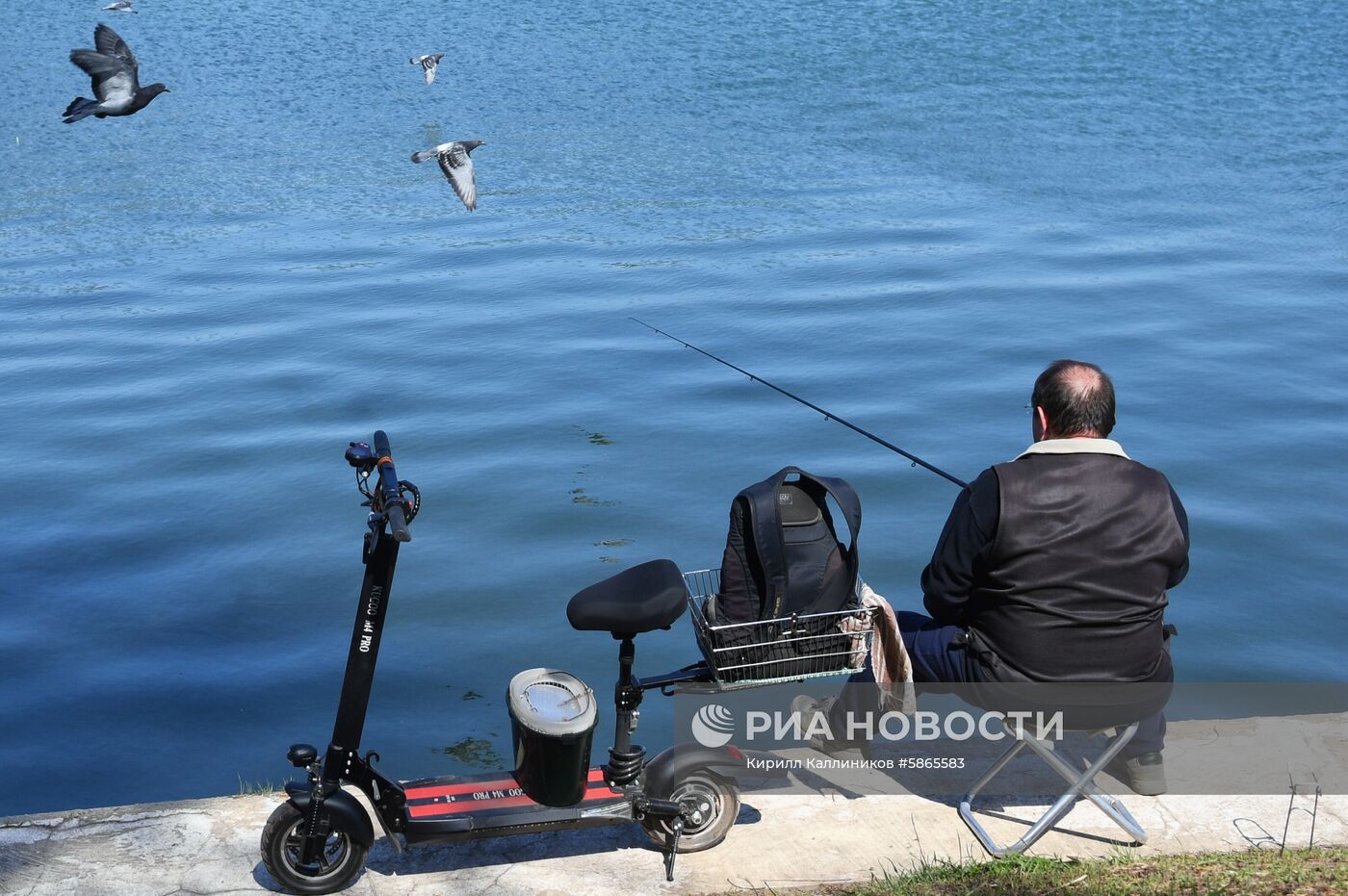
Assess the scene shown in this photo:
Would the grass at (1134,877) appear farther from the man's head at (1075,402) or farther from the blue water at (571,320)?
the blue water at (571,320)

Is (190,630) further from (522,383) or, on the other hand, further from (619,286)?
(619,286)

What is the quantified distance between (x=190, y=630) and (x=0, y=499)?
257 centimetres

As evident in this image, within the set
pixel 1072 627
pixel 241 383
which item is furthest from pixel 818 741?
pixel 241 383

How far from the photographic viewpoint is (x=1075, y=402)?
3895 millimetres

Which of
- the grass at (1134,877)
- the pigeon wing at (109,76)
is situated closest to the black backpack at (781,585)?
the grass at (1134,877)

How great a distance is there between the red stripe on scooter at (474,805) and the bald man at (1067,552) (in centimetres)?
109

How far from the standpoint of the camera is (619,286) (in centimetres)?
1341

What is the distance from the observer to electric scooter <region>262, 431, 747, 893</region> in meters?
3.86

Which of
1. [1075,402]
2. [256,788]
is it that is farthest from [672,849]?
[256,788]

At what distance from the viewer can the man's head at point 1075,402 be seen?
3.90 meters

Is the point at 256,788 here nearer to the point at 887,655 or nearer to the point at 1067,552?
the point at 887,655

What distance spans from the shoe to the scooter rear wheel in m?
1.21

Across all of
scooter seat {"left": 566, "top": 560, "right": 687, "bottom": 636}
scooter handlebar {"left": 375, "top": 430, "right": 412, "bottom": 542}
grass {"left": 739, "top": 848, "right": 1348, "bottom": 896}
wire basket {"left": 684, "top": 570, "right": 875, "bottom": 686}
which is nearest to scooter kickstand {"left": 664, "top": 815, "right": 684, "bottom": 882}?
grass {"left": 739, "top": 848, "right": 1348, "bottom": 896}

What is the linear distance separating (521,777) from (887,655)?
1.09 meters
